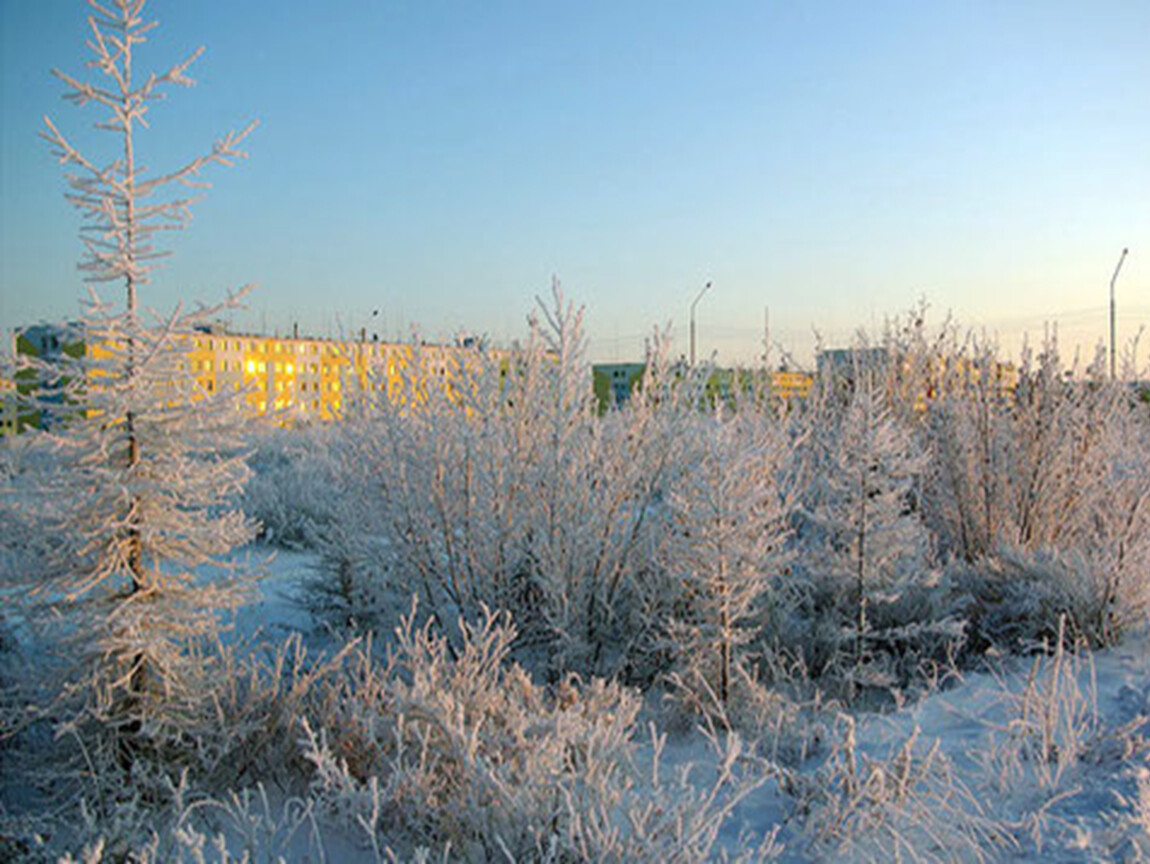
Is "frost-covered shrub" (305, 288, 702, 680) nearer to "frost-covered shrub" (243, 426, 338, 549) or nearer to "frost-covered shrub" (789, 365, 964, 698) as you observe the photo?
Answer: "frost-covered shrub" (789, 365, 964, 698)

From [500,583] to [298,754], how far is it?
1497 mm

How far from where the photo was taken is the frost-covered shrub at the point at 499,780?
87.3 inches

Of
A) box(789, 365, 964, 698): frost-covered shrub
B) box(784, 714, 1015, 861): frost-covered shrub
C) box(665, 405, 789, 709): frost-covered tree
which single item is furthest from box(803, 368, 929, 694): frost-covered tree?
box(784, 714, 1015, 861): frost-covered shrub

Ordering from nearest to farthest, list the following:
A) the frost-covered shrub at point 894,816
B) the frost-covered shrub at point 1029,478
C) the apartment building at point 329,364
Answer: the frost-covered shrub at point 894,816 → the apartment building at point 329,364 → the frost-covered shrub at point 1029,478

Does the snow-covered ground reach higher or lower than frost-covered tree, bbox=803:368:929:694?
lower

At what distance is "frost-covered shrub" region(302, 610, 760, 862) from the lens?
2217 millimetres

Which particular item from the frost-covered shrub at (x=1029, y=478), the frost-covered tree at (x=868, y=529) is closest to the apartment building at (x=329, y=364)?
the frost-covered tree at (x=868, y=529)

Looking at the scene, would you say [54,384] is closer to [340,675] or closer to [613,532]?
[340,675]

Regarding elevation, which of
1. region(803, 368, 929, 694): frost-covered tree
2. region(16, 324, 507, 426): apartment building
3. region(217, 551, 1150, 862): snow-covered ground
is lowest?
region(217, 551, 1150, 862): snow-covered ground

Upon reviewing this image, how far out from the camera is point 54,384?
9.52 ft

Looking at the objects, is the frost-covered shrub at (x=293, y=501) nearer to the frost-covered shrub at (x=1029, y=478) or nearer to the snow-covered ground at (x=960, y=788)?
the snow-covered ground at (x=960, y=788)

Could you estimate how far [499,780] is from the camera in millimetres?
2408

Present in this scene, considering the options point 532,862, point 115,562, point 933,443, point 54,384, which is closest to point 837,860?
point 532,862

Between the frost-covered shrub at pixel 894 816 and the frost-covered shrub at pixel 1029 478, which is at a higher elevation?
the frost-covered shrub at pixel 1029 478
